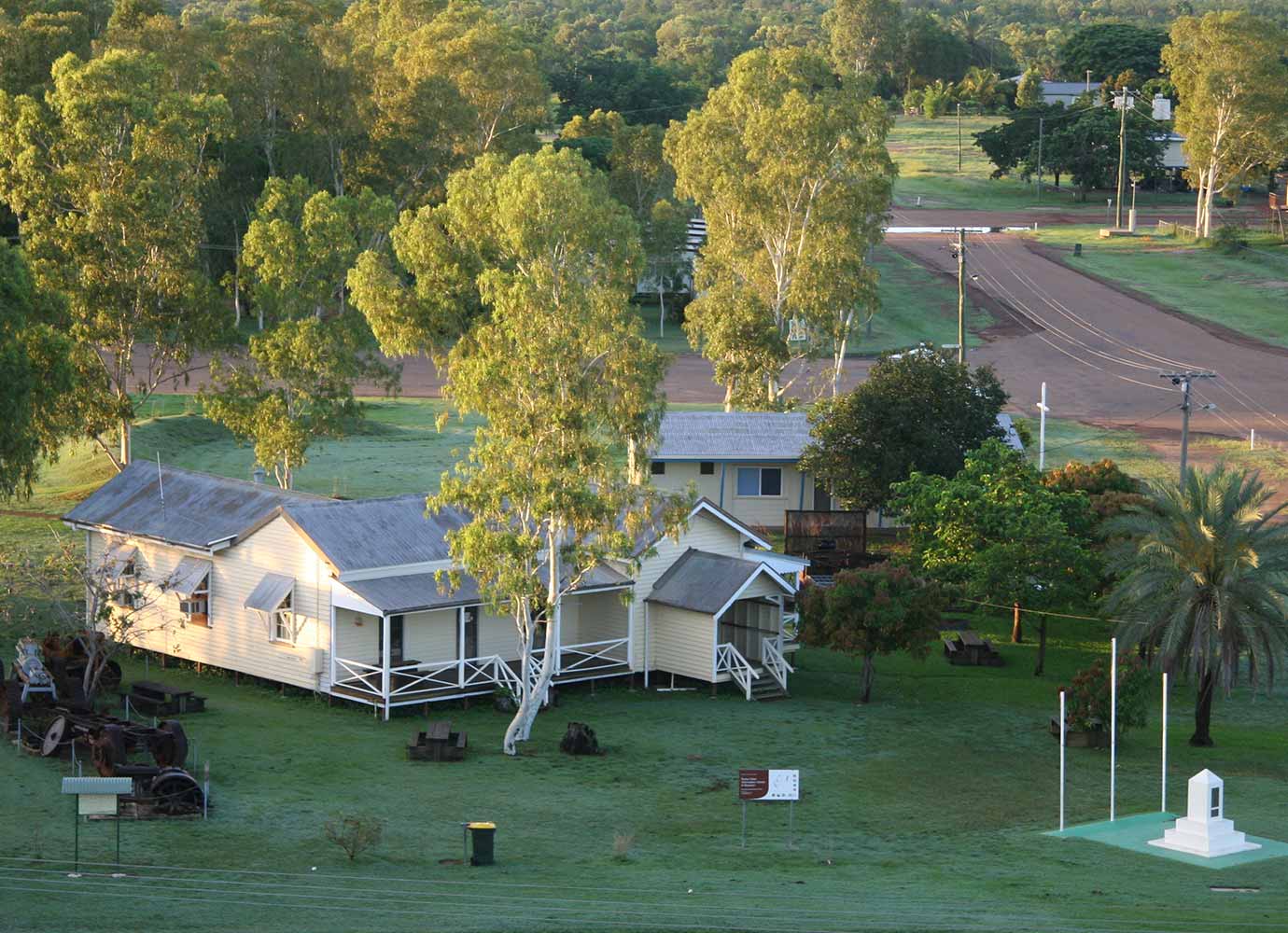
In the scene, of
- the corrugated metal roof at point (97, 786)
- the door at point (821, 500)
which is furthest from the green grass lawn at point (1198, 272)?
the corrugated metal roof at point (97, 786)

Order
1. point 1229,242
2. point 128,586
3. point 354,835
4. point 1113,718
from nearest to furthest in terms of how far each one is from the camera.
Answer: point 354,835
point 1113,718
point 128,586
point 1229,242

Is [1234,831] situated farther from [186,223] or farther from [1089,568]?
[186,223]

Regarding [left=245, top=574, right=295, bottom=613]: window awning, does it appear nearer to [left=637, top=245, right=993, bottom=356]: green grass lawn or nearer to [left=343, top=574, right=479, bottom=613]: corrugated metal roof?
[left=343, top=574, right=479, bottom=613]: corrugated metal roof

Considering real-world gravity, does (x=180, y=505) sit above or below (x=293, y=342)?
below

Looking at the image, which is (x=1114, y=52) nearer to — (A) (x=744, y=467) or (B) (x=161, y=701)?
(A) (x=744, y=467)

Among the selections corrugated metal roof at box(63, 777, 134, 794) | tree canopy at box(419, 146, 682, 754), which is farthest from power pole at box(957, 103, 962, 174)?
corrugated metal roof at box(63, 777, 134, 794)

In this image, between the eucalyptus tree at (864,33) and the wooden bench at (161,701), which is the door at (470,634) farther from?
the eucalyptus tree at (864,33)

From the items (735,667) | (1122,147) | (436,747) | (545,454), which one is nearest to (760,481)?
(735,667)

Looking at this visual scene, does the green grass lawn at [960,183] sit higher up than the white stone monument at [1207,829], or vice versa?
the green grass lawn at [960,183]
